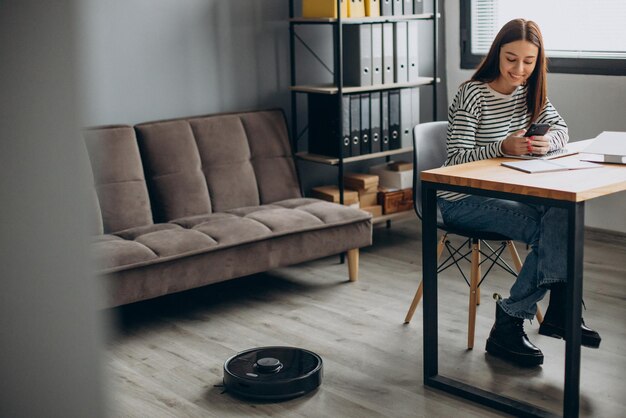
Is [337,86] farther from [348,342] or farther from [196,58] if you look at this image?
[348,342]

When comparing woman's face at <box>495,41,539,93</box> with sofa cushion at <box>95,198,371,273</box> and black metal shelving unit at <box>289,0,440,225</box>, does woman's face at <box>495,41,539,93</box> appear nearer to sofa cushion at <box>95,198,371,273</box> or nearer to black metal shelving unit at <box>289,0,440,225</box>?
sofa cushion at <box>95,198,371,273</box>

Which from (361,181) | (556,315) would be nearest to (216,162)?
(361,181)

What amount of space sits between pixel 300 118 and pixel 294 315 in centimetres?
164

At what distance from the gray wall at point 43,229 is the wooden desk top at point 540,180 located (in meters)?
1.95

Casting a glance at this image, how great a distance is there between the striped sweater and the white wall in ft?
5.41

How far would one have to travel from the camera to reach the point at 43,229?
474 mm

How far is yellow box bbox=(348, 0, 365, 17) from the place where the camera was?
4.32 m

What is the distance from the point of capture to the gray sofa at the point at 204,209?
3.38 m

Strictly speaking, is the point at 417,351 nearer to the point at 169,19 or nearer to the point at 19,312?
the point at 169,19

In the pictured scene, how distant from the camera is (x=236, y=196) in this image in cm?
418

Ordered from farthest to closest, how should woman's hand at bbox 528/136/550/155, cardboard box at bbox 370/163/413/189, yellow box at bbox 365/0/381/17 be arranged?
cardboard box at bbox 370/163/413/189
yellow box at bbox 365/0/381/17
woman's hand at bbox 528/136/550/155

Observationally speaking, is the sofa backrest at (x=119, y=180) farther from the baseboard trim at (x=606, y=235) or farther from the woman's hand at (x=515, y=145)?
the baseboard trim at (x=606, y=235)

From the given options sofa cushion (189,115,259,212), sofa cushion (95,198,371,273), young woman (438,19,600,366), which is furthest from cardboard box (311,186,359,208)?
young woman (438,19,600,366)

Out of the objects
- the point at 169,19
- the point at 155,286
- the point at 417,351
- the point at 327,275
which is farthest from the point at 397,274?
the point at 169,19
